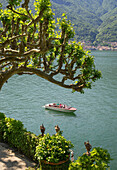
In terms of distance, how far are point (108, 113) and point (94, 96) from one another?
1131 cm

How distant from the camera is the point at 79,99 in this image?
49.6m

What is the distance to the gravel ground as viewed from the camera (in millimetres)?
12648

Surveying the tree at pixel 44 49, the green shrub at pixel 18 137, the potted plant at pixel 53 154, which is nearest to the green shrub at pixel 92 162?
the potted plant at pixel 53 154

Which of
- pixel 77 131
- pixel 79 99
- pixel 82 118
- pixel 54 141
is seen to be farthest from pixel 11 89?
pixel 54 141

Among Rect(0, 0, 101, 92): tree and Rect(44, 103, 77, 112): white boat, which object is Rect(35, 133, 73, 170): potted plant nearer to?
Rect(0, 0, 101, 92): tree

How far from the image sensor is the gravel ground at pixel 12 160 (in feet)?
41.5

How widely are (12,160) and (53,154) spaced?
3846 millimetres

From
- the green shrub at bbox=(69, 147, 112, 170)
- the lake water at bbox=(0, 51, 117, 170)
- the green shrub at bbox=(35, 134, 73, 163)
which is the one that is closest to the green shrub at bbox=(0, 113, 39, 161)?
the green shrub at bbox=(35, 134, 73, 163)

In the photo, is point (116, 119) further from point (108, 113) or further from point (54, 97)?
point (54, 97)

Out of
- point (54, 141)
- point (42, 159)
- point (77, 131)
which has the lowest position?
point (77, 131)

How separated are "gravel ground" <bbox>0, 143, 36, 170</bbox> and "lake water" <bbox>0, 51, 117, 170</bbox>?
42.8ft

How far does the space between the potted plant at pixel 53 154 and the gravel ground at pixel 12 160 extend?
83.8 inches

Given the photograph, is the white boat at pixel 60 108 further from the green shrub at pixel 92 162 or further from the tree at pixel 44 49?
the green shrub at pixel 92 162

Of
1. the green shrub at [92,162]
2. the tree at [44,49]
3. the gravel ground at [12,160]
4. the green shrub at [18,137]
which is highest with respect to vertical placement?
the tree at [44,49]
